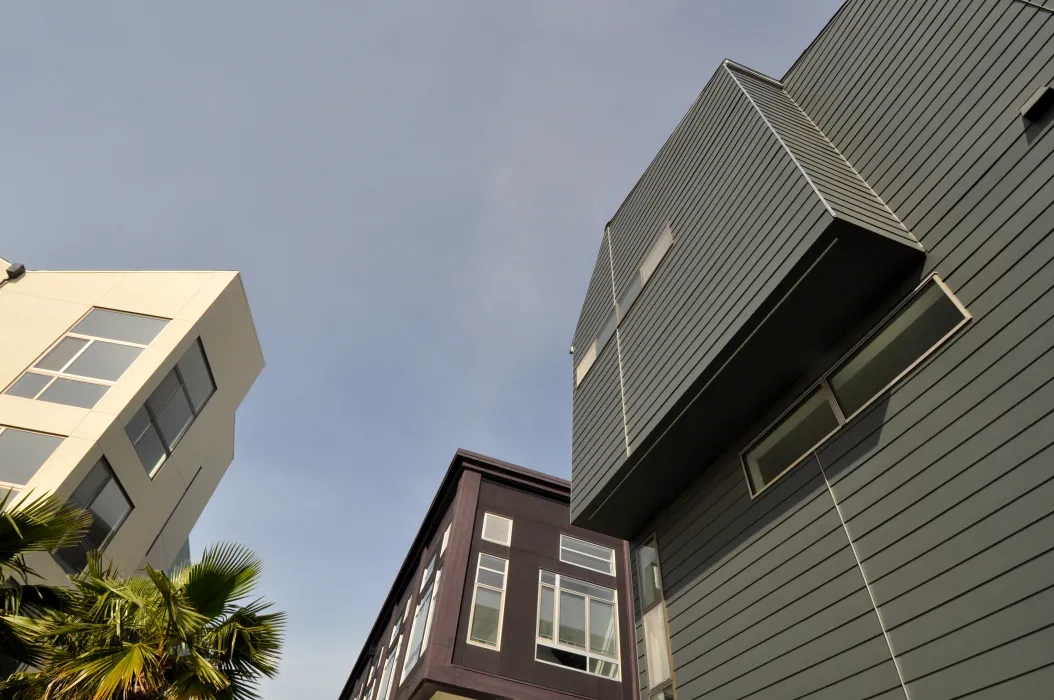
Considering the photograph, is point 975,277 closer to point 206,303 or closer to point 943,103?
point 943,103

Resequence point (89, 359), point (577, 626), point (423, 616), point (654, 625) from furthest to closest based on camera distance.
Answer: point (423, 616) → point (577, 626) → point (89, 359) → point (654, 625)

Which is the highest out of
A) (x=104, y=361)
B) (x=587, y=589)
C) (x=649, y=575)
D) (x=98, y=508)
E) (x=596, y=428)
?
(x=104, y=361)

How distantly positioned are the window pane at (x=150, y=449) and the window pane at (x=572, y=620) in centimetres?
1040

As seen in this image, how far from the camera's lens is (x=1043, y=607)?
3.98 m

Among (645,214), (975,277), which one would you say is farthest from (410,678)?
(975,277)

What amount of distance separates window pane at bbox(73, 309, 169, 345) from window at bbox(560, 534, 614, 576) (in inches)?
459

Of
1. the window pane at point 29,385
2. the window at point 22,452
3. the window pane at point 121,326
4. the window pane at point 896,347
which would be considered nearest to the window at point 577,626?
the window pane at point 896,347

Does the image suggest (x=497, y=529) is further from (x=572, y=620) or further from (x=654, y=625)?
(x=654, y=625)

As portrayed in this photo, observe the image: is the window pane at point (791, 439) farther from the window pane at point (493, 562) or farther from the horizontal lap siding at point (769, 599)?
the window pane at point (493, 562)

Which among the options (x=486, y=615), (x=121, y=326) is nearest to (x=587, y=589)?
(x=486, y=615)

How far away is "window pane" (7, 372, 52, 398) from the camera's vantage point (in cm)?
1241

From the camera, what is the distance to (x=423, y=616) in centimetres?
1606

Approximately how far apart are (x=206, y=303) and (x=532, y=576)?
10731 mm

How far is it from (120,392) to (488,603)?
938 cm
